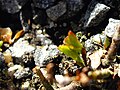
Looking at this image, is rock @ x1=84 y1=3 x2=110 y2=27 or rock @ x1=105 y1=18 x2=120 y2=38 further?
rock @ x1=84 y1=3 x2=110 y2=27

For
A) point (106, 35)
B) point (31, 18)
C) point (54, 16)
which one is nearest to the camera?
point (106, 35)

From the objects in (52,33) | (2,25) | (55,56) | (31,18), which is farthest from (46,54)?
(2,25)

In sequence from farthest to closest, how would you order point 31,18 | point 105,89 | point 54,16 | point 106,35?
point 31,18 → point 54,16 → point 106,35 → point 105,89

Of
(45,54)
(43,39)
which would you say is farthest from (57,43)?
(45,54)

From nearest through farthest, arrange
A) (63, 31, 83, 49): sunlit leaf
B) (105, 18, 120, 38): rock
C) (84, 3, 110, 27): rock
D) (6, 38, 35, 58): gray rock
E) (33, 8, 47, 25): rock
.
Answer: (63, 31, 83, 49): sunlit leaf, (105, 18, 120, 38): rock, (84, 3, 110, 27): rock, (6, 38, 35, 58): gray rock, (33, 8, 47, 25): rock

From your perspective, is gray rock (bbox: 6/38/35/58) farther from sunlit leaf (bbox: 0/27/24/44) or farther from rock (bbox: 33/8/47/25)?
rock (bbox: 33/8/47/25)

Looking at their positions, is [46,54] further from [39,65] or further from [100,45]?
[100,45]

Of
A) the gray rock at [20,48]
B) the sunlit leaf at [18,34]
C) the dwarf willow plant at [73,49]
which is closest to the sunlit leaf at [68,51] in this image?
the dwarf willow plant at [73,49]

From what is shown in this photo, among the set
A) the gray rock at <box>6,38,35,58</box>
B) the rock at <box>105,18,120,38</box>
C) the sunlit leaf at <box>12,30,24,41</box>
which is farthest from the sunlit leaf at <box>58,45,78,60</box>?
the sunlit leaf at <box>12,30,24,41</box>
